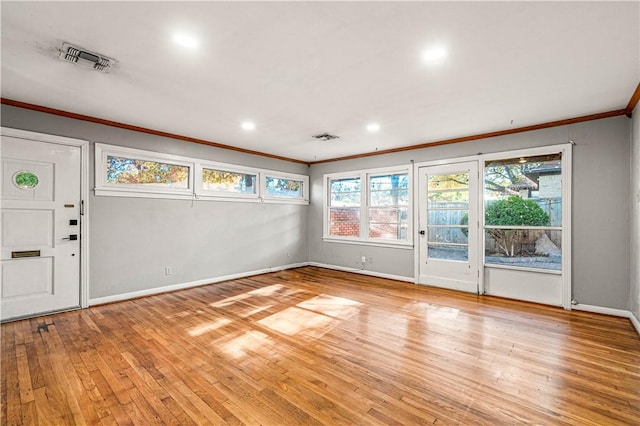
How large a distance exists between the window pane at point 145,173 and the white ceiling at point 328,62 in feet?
2.25

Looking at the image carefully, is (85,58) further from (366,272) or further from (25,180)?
(366,272)

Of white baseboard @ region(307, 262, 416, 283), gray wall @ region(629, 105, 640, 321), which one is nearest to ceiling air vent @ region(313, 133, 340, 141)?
white baseboard @ region(307, 262, 416, 283)

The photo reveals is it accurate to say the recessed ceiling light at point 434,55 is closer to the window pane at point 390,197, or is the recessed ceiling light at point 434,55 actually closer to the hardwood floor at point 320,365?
the hardwood floor at point 320,365

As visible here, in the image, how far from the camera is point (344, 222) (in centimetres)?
696

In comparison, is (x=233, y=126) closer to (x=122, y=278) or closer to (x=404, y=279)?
(x=122, y=278)

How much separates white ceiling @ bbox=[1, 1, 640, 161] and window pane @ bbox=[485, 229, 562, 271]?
1653 mm

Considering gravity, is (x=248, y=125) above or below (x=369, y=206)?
above

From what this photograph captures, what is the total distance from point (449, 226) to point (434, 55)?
3.46 m

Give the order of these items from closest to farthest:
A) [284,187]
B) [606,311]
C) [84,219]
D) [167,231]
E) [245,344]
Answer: [245,344] → [606,311] → [84,219] → [167,231] → [284,187]

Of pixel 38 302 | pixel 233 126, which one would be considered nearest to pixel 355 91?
pixel 233 126

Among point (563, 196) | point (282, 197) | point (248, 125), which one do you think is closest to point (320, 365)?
point (248, 125)

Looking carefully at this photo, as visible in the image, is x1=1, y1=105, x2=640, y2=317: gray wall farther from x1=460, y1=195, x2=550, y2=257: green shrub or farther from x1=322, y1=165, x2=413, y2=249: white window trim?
x1=460, y1=195, x2=550, y2=257: green shrub

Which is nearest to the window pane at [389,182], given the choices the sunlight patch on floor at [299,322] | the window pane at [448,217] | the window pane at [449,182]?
the window pane at [449,182]

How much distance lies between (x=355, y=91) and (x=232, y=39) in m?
1.43
